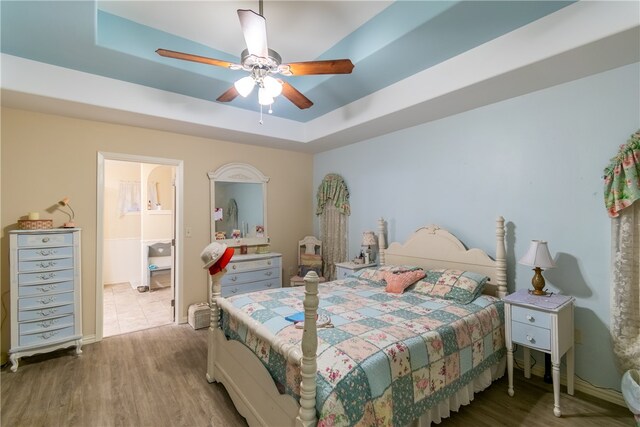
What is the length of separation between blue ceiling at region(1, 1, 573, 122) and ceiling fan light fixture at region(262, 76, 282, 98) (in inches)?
31.0

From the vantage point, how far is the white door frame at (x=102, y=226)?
3350 mm

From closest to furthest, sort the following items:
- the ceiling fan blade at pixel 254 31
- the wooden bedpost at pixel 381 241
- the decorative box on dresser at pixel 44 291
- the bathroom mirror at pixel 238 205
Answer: the ceiling fan blade at pixel 254 31, the decorative box on dresser at pixel 44 291, the wooden bedpost at pixel 381 241, the bathroom mirror at pixel 238 205

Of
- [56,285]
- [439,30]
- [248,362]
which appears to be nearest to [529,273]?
[439,30]

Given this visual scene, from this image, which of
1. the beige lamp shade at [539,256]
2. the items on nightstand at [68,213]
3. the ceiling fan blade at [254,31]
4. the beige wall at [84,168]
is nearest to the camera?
the ceiling fan blade at [254,31]

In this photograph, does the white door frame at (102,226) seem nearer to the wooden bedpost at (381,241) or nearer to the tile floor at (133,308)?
the tile floor at (133,308)

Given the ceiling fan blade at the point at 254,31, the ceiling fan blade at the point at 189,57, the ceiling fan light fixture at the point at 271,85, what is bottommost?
the ceiling fan light fixture at the point at 271,85

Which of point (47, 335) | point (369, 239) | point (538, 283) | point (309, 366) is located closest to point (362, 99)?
point (369, 239)

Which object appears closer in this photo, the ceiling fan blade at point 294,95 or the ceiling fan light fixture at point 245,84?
the ceiling fan light fixture at point 245,84

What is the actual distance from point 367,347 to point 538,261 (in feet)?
5.35

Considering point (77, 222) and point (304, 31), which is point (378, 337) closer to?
point (304, 31)

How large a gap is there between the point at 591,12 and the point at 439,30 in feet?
2.95

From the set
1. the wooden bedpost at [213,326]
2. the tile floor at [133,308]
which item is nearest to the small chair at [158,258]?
the tile floor at [133,308]

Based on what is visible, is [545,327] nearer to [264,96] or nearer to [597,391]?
[597,391]

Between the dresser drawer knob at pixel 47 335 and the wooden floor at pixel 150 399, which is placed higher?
the dresser drawer knob at pixel 47 335
